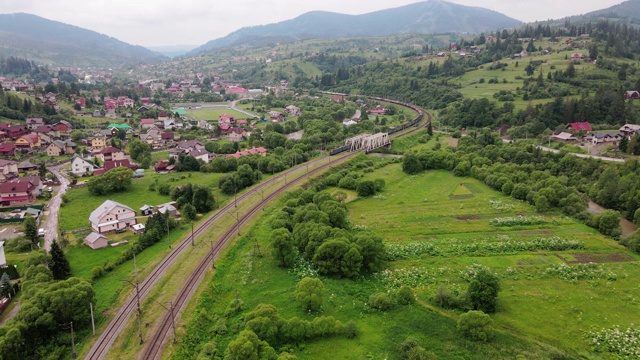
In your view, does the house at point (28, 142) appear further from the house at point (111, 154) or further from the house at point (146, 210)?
the house at point (146, 210)

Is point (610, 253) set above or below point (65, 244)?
below

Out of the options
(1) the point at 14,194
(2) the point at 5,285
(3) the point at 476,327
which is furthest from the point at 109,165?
(3) the point at 476,327

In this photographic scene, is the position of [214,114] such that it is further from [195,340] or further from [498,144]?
[195,340]

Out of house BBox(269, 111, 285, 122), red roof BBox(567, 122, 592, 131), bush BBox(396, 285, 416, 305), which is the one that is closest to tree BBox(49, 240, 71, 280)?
bush BBox(396, 285, 416, 305)

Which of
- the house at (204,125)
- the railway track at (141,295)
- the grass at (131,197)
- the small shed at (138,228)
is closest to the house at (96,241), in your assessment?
the small shed at (138,228)

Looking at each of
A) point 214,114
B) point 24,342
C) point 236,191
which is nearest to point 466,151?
point 236,191

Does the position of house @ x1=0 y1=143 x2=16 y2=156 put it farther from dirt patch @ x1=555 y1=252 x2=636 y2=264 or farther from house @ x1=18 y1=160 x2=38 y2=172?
dirt patch @ x1=555 y1=252 x2=636 y2=264
